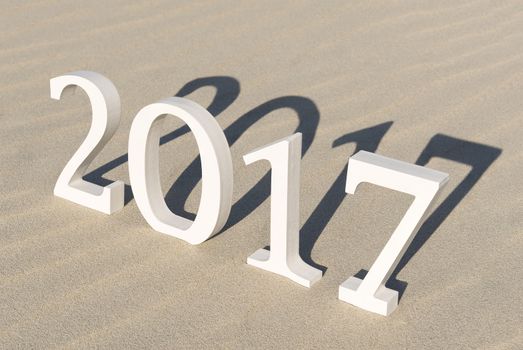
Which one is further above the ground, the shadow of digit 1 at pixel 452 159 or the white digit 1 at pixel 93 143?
the white digit 1 at pixel 93 143

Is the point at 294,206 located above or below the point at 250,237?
above

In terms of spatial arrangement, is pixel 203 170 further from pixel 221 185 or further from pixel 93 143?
pixel 93 143

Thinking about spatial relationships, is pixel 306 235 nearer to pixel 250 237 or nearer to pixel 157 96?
pixel 250 237

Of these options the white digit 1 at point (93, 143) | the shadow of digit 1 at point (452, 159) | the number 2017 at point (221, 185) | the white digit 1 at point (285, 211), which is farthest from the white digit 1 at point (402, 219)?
the white digit 1 at point (93, 143)

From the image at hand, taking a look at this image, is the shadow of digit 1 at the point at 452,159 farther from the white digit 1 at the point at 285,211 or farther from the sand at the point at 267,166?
the white digit 1 at the point at 285,211

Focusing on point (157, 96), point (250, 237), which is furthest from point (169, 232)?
point (157, 96)

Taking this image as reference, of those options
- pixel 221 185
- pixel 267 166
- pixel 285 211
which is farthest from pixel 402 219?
pixel 267 166

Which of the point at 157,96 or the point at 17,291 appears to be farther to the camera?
the point at 157,96
